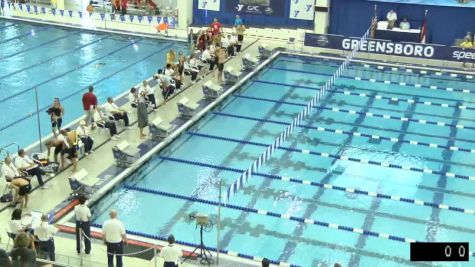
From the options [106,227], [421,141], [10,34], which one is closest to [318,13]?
[421,141]

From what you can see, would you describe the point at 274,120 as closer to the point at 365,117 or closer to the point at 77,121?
the point at 365,117

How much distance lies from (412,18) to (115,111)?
1143cm

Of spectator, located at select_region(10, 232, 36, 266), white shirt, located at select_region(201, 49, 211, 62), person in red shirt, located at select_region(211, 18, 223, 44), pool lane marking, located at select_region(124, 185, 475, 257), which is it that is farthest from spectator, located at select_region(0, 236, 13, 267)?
person in red shirt, located at select_region(211, 18, 223, 44)

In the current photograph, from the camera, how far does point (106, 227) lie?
822 centimetres

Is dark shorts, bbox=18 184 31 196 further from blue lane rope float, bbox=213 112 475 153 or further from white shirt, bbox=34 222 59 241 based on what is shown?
blue lane rope float, bbox=213 112 475 153

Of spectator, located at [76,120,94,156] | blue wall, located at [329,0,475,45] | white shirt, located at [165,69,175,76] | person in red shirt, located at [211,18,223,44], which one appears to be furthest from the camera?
blue wall, located at [329,0,475,45]

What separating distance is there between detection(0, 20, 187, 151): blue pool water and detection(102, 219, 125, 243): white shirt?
520 cm

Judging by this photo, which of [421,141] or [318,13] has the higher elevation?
[318,13]

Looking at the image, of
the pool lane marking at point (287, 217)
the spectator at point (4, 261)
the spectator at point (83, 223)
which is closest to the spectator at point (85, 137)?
the pool lane marking at point (287, 217)

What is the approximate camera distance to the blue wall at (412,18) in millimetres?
20125

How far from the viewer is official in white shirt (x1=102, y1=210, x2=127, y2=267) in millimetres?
8195

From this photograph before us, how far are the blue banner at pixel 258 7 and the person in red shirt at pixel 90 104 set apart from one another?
1009cm

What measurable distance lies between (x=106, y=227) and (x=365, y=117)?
8.49 m

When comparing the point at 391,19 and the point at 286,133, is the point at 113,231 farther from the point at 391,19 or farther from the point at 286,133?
the point at 391,19
